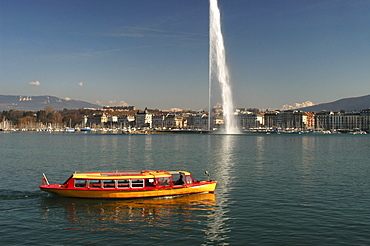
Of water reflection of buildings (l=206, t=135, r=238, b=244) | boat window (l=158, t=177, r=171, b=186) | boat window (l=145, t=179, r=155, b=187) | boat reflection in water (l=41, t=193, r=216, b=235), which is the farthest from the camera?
boat window (l=158, t=177, r=171, b=186)

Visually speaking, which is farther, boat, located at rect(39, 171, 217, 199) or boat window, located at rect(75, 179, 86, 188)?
boat window, located at rect(75, 179, 86, 188)

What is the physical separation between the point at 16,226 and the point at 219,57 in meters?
84.9

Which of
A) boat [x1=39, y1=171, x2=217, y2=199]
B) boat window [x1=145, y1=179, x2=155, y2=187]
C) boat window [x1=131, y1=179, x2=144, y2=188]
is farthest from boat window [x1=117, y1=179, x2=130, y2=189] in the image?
boat window [x1=145, y1=179, x2=155, y2=187]

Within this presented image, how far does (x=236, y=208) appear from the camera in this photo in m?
19.3

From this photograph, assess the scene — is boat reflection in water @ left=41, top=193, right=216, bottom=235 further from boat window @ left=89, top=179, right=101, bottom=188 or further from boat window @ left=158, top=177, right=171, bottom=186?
boat window @ left=158, top=177, right=171, bottom=186

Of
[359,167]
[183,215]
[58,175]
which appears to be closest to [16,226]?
[183,215]

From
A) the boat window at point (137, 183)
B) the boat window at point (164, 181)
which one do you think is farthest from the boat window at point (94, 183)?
the boat window at point (164, 181)

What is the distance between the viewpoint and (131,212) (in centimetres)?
1856

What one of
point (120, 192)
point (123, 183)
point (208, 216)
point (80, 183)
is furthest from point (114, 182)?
point (208, 216)

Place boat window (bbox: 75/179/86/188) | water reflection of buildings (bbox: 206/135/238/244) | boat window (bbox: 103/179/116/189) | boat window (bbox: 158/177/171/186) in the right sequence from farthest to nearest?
boat window (bbox: 158/177/171/186) → boat window (bbox: 75/179/86/188) → boat window (bbox: 103/179/116/189) → water reflection of buildings (bbox: 206/135/238/244)

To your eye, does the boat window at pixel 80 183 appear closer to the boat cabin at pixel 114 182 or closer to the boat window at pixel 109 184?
the boat cabin at pixel 114 182

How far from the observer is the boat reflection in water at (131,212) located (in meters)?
16.6

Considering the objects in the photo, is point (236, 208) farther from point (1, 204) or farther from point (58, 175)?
point (58, 175)

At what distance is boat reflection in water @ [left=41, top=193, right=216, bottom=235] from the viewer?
1658 centimetres
